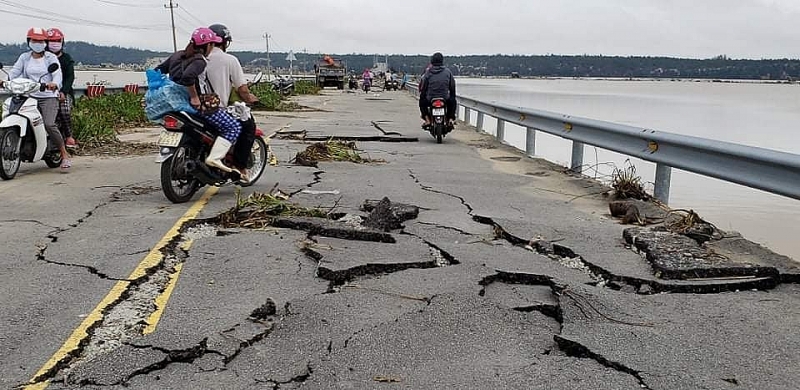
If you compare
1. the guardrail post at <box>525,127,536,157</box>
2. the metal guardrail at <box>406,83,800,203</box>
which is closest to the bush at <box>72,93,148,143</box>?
the guardrail post at <box>525,127,536,157</box>

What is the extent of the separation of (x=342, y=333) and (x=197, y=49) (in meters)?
4.62

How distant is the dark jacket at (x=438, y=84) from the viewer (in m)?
16.6

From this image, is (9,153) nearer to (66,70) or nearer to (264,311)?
(66,70)

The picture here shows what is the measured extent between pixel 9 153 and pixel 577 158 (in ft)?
24.6

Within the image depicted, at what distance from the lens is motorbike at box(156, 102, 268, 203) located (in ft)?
26.2

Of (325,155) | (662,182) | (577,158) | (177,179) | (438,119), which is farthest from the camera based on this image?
(438,119)

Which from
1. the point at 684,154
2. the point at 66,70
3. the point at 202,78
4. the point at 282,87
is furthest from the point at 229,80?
the point at 282,87

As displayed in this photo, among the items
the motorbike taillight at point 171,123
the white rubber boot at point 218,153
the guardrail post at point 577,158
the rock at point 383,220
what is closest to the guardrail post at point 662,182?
the guardrail post at point 577,158

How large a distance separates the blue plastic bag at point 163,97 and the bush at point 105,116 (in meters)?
6.14

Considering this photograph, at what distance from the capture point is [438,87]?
16562 millimetres

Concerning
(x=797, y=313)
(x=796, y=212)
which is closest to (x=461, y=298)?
(x=797, y=313)

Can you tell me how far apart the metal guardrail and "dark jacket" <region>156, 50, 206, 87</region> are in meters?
4.85

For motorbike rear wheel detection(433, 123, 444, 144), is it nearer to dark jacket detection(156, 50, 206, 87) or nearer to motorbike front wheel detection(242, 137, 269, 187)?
motorbike front wheel detection(242, 137, 269, 187)

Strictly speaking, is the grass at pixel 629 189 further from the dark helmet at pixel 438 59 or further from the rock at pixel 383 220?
the dark helmet at pixel 438 59
